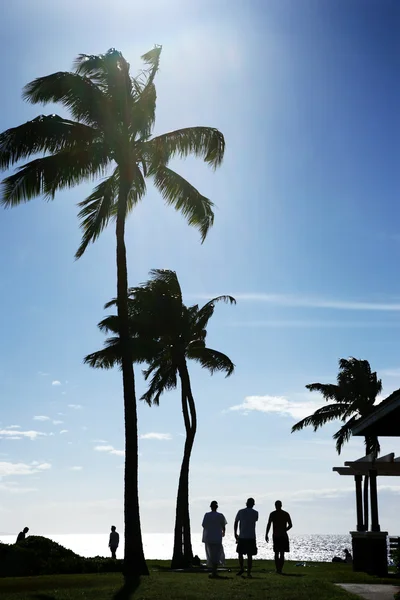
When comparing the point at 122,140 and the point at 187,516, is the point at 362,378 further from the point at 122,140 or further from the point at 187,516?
the point at 122,140

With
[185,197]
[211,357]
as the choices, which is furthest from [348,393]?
[185,197]

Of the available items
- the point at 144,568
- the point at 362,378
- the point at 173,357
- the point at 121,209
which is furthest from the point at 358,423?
the point at 362,378

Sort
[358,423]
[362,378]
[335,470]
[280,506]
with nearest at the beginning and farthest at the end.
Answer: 1. [358,423]
2. [280,506]
3. [335,470]
4. [362,378]

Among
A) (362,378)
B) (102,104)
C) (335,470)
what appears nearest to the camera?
(102,104)

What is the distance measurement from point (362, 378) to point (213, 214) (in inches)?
1022

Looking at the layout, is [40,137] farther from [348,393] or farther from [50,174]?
[348,393]

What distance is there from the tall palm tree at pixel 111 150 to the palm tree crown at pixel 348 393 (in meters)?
25.7

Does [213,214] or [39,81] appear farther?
[213,214]

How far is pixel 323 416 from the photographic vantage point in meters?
50.0

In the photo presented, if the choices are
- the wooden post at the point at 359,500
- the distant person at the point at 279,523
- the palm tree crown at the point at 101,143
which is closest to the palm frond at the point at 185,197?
the palm tree crown at the point at 101,143

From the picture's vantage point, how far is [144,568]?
21.1m

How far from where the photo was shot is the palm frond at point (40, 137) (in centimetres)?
2314

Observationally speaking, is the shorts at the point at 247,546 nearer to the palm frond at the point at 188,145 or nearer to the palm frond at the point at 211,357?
the palm frond at the point at 188,145

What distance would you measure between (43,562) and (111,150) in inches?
506
